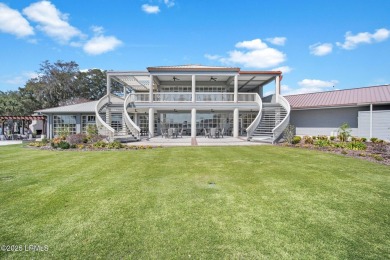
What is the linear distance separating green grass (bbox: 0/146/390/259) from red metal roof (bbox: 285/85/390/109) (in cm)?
1294

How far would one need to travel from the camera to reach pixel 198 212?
4445 millimetres

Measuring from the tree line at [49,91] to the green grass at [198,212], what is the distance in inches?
1661

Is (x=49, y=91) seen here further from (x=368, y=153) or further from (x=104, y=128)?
(x=368, y=153)

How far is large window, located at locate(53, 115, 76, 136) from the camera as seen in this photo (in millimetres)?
25656

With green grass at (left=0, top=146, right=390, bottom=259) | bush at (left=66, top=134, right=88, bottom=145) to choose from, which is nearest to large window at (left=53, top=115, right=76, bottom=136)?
bush at (left=66, top=134, right=88, bottom=145)

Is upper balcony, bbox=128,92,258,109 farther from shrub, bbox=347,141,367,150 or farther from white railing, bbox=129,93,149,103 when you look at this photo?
shrub, bbox=347,141,367,150

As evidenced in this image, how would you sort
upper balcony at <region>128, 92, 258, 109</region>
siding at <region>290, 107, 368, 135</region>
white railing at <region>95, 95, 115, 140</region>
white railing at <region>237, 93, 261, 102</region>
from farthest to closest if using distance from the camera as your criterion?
1. white railing at <region>237, 93, 261, 102</region>
2. upper balcony at <region>128, 92, 258, 109</region>
3. siding at <region>290, 107, 368, 135</region>
4. white railing at <region>95, 95, 115, 140</region>

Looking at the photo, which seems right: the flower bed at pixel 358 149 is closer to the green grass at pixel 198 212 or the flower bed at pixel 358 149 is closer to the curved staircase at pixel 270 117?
the green grass at pixel 198 212

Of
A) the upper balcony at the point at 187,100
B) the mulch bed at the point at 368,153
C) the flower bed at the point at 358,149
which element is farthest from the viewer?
the upper balcony at the point at 187,100

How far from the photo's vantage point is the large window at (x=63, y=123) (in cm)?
2566

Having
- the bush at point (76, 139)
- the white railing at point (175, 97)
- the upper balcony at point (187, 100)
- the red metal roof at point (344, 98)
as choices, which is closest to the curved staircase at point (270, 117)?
the upper balcony at point (187, 100)

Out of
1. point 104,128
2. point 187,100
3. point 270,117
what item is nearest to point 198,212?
point 104,128

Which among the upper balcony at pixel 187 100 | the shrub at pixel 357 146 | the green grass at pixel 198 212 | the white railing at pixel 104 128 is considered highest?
the upper balcony at pixel 187 100

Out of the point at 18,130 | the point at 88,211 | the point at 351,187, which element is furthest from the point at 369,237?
the point at 18,130
